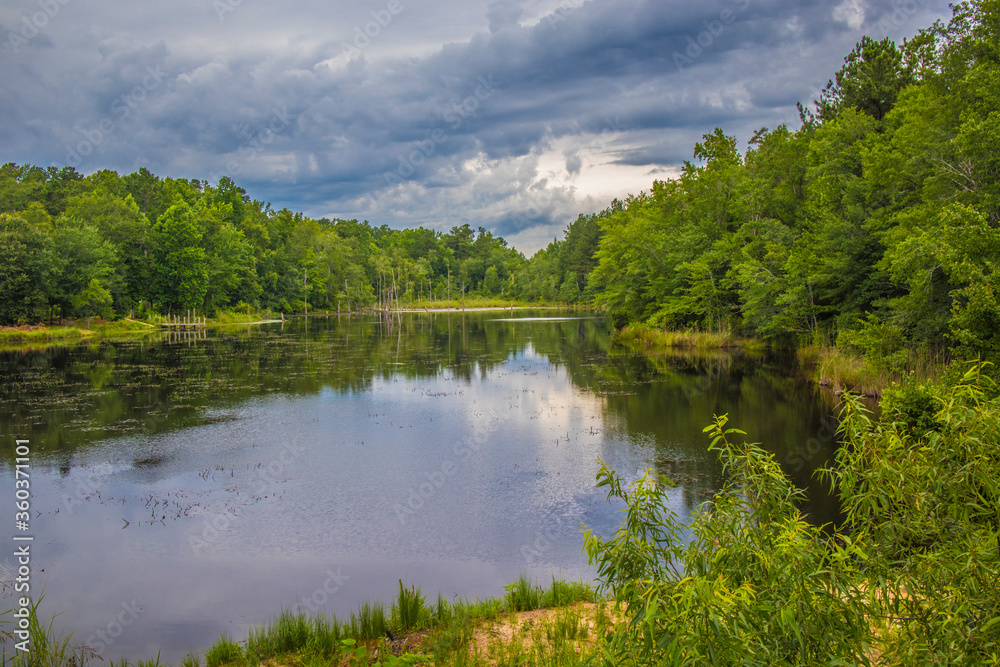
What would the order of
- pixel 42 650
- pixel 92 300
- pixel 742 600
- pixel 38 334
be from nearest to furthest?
pixel 742 600 < pixel 42 650 < pixel 38 334 < pixel 92 300

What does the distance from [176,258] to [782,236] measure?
68.0 m

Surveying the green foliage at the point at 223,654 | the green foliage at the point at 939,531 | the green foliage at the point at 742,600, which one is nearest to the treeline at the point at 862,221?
the green foliage at the point at 939,531

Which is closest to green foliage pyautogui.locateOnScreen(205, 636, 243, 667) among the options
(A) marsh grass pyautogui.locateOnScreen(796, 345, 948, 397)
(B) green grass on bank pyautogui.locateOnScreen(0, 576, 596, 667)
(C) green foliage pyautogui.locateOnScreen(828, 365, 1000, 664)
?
(B) green grass on bank pyautogui.locateOnScreen(0, 576, 596, 667)

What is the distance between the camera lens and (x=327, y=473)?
14445 millimetres

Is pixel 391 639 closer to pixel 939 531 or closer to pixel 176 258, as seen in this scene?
pixel 939 531

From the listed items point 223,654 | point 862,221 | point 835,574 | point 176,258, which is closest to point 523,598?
point 223,654

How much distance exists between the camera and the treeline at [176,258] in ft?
169

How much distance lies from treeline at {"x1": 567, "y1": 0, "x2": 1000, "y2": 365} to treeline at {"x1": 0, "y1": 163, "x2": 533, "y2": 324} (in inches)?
1955

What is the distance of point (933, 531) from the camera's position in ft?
12.2

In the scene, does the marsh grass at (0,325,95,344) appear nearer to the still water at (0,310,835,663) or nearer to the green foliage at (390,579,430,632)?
the still water at (0,310,835,663)

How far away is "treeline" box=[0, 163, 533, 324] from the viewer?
51562 millimetres

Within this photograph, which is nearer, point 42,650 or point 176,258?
point 42,650

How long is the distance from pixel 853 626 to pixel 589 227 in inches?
4397

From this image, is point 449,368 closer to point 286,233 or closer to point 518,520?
point 518,520
